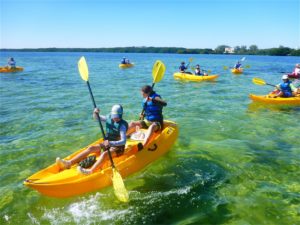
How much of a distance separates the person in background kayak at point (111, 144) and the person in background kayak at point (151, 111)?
3.29ft

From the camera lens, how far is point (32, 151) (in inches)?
306

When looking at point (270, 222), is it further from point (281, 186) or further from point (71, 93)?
point (71, 93)

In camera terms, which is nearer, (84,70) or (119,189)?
(119,189)

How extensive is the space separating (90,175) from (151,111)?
2.34 m

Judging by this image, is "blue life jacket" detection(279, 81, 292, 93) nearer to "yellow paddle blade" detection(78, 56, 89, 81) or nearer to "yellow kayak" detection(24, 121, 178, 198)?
"yellow kayak" detection(24, 121, 178, 198)

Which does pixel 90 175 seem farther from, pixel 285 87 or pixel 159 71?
pixel 285 87

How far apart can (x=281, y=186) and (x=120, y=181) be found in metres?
3.12

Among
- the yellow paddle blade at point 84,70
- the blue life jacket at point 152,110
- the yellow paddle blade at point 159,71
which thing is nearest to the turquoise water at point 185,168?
the blue life jacket at point 152,110

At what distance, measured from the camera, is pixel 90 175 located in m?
5.36

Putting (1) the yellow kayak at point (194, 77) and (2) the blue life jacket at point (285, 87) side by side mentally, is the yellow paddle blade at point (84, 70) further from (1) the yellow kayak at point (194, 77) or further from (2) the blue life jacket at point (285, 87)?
(1) the yellow kayak at point (194, 77)

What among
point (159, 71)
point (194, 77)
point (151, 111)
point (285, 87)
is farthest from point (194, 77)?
point (151, 111)

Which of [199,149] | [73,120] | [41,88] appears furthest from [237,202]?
[41,88]

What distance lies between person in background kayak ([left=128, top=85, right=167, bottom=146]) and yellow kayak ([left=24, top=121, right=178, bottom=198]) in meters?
0.40

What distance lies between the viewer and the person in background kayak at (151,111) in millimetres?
6966
